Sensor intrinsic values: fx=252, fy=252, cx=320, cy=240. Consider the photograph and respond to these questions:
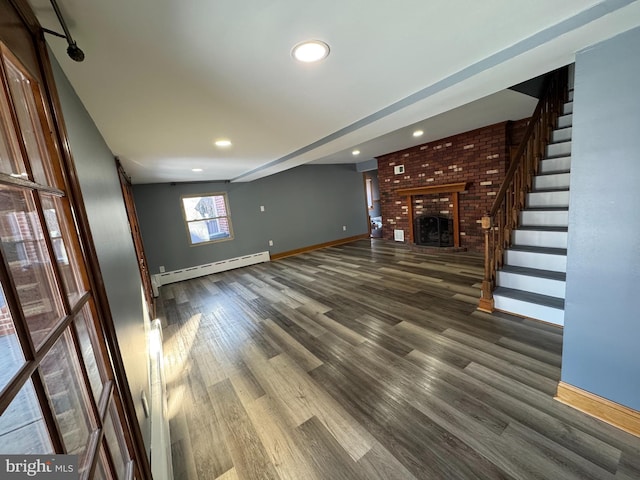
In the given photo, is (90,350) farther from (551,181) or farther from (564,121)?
(564,121)

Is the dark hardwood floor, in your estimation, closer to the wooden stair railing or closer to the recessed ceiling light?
the wooden stair railing

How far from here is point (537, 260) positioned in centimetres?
265

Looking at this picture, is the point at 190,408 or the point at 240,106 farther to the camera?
the point at 190,408

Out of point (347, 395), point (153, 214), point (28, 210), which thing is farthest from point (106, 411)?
point (153, 214)

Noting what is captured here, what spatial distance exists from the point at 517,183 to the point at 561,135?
951mm

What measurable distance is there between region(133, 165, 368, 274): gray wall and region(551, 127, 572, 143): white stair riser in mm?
4717

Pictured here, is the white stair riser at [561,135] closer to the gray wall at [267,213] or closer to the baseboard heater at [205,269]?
the gray wall at [267,213]

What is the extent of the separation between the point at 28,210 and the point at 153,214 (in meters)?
5.20

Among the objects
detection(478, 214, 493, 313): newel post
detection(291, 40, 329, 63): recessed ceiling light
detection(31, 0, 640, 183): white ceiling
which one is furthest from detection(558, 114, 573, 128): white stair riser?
detection(291, 40, 329, 63): recessed ceiling light

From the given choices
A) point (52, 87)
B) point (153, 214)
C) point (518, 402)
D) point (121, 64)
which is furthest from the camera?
point (153, 214)

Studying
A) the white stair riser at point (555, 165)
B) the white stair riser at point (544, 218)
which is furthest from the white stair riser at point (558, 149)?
the white stair riser at point (544, 218)

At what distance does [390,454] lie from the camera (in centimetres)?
138

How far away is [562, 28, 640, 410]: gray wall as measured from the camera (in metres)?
1.21

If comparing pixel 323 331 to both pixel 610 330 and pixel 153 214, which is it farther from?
pixel 153 214
